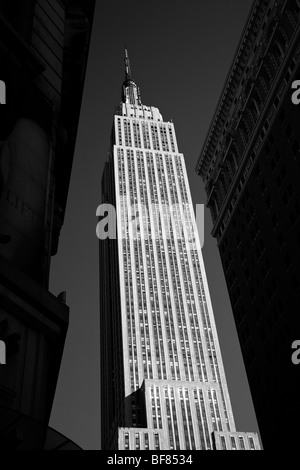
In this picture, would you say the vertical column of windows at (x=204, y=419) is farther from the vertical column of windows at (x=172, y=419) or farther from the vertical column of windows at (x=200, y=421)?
the vertical column of windows at (x=172, y=419)

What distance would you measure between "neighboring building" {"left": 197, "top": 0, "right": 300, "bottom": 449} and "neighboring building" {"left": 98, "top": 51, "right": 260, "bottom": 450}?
64.6 m

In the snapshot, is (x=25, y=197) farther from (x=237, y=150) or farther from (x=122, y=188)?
(x=122, y=188)

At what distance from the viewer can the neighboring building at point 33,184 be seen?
42.0 ft

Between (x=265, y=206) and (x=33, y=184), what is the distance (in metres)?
47.2

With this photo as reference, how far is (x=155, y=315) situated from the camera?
145 meters

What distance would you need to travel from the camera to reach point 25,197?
54.0ft

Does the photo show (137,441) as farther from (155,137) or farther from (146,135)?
(146,135)

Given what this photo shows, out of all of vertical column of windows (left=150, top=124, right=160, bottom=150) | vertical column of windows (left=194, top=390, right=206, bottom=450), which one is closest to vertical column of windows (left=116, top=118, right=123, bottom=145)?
vertical column of windows (left=150, top=124, right=160, bottom=150)

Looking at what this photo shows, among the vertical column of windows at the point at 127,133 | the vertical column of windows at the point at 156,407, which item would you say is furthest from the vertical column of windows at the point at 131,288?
the vertical column of windows at the point at 156,407

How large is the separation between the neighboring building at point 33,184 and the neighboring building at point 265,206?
3608 centimetres

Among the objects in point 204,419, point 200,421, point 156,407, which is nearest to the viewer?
point 156,407

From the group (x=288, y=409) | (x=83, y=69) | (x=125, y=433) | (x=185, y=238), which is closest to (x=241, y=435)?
(x=125, y=433)

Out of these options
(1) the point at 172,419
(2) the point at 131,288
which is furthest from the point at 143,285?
(1) the point at 172,419
